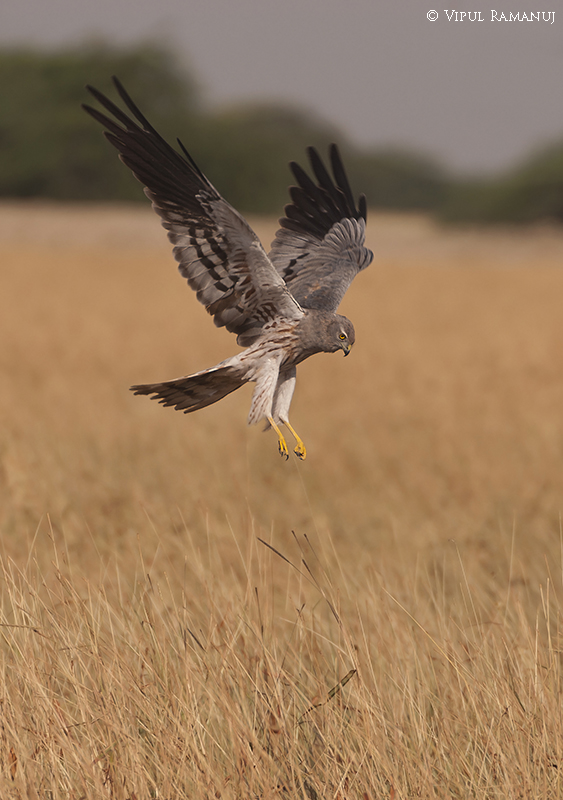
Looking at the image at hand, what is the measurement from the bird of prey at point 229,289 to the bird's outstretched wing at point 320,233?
0.34 ft

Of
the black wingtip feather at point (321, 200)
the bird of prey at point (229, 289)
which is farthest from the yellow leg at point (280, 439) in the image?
the black wingtip feather at point (321, 200)

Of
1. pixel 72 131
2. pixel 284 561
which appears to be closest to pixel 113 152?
pixel 72 131

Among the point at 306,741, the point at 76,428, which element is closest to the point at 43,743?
the point at 306,741

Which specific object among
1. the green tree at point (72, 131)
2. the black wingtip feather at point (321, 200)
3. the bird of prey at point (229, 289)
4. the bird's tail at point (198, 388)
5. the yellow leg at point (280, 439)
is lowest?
the yellow leg at point (280, 439)

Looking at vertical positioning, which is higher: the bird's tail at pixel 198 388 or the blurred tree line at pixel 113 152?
the blurred tree line at pixel 113 152

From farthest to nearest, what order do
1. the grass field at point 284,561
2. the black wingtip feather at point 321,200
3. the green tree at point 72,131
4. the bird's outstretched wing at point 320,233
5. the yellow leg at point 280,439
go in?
the green tree at point 72,131 → the grass field at point 284,561 → the black wingtip feather at point 321,200 → the bird's outstretched wing at point 320,233 → the yellow leg at point 280,439

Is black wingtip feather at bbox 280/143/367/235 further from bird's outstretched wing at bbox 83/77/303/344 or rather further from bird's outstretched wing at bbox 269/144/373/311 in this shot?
bird's outstretched wing at bbox 83/77/303/344

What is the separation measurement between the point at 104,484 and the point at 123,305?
50.0 feet

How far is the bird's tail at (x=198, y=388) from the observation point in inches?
64.5

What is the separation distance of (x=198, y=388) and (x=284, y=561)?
6.51 m

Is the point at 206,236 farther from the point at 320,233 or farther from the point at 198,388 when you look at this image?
the point at 320,233

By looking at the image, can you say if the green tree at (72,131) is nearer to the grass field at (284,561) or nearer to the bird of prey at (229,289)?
the grass field at (284,561)

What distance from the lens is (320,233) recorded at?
2.73 metres

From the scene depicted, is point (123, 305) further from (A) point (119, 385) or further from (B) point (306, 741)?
(B) point (306, 741)
